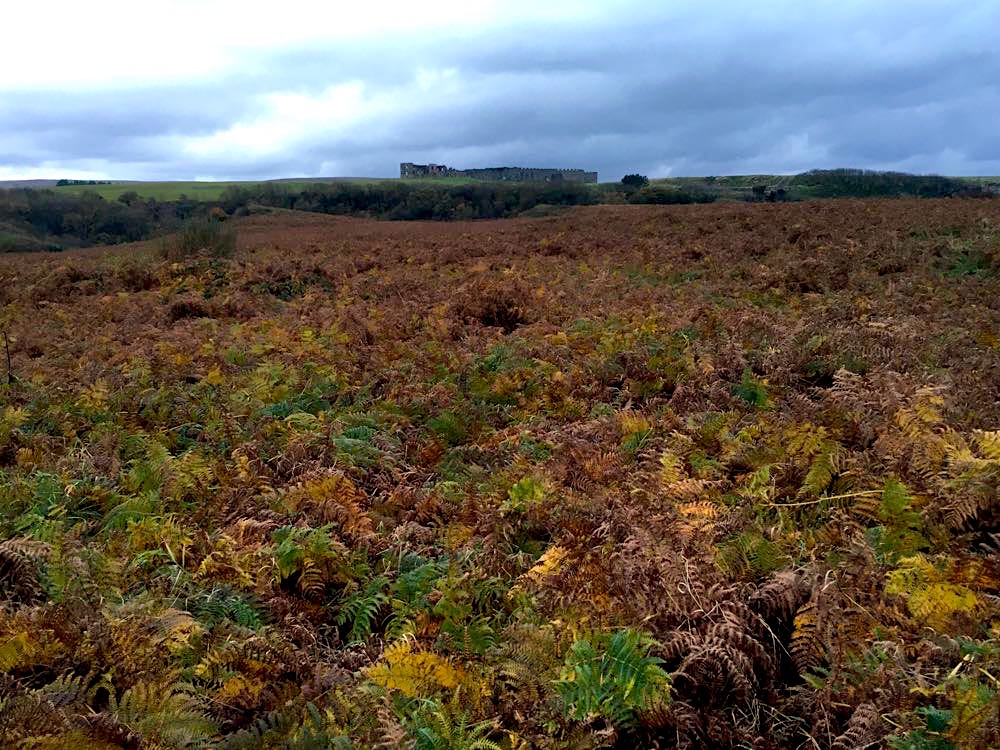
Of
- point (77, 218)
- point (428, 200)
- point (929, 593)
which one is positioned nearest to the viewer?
point (929, 593)

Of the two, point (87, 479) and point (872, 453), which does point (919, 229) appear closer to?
point (872, 453)

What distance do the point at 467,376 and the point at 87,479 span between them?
371cm

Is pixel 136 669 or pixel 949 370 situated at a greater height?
pixel 949 370

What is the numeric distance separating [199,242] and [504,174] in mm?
58760

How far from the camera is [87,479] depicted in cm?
482

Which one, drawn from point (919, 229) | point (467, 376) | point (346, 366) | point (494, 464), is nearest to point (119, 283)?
point (346, 366)

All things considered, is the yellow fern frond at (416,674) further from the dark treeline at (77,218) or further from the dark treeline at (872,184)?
the dark treeline at (77,218)

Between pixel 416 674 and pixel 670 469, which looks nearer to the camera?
pixel 416 674

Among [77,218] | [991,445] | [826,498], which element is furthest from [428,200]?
[991,445]

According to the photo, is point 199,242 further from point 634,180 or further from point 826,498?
point 634,180

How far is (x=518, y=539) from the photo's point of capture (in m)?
4.03

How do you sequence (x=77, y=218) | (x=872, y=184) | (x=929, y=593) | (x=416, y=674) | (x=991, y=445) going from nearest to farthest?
(x=416, y=674), (x=929, y=593), (x=991, y=445), (x=872, y=184), (x=77, y=218)

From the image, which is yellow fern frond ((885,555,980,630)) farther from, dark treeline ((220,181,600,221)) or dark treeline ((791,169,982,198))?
dark treeline ((220,181,600,221))

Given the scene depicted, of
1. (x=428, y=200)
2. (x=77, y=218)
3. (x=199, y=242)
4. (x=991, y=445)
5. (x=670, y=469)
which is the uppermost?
(x=428, y=200)
